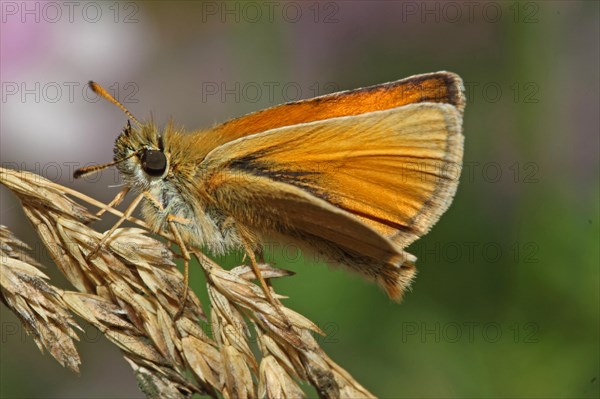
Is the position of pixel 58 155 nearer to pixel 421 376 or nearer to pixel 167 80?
pixel 167 80

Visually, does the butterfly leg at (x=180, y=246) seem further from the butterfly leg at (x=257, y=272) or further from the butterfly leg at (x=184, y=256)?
the butterfly leg at (x=257, y=272)

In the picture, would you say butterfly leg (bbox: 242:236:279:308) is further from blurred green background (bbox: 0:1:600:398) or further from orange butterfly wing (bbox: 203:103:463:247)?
blurred green background (bbox: 0:1:600:398)

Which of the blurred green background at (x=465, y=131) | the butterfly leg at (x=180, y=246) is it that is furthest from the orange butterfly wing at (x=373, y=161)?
the blurred green background at (x=465, y=131)

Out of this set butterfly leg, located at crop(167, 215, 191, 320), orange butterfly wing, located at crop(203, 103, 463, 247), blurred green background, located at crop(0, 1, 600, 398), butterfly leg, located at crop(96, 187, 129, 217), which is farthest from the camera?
blurred green background, located at crop(0, 1, 600, 398)

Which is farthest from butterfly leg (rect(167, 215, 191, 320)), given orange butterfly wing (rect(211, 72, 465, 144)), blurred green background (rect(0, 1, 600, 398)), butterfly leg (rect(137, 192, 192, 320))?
blurred green background (rect(0, 1, 600, 398))

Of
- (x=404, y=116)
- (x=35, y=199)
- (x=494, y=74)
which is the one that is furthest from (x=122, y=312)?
(x=494, y=74)

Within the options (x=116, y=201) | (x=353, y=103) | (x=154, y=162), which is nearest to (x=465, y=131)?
(x=353, y=103)

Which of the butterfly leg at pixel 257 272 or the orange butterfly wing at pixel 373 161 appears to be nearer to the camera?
the butterfly leg at pixel 257 272
